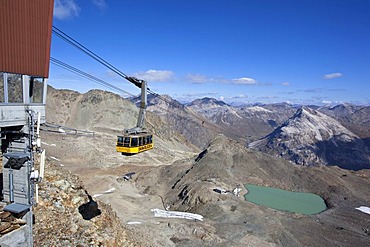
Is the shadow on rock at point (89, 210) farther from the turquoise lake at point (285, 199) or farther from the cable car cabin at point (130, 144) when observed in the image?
the turquoise lake at point (285, 199)

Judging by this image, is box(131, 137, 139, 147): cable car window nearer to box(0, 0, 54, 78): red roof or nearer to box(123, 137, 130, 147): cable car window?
box(123, 137, 130, 147): cable car window

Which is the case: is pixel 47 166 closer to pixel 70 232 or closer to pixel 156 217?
pixel 70 232

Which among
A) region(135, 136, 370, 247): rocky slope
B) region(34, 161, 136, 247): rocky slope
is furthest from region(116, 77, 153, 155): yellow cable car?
A: region(135, 136, 370, 247): rocky slope

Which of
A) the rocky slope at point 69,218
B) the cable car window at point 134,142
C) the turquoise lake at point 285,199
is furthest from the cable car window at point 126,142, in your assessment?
the turquoise lake at point 285,199

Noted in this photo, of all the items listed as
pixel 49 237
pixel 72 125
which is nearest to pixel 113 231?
pixel 49 237

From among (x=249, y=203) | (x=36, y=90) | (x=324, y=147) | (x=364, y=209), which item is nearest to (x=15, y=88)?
(x=36, y=90)

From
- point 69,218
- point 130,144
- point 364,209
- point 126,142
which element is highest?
point 126,142

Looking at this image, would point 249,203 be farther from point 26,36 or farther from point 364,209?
point 26,36

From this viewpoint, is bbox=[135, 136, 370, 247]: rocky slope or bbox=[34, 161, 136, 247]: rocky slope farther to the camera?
bbox=[135, 136, 370, 247]: rocky slope
